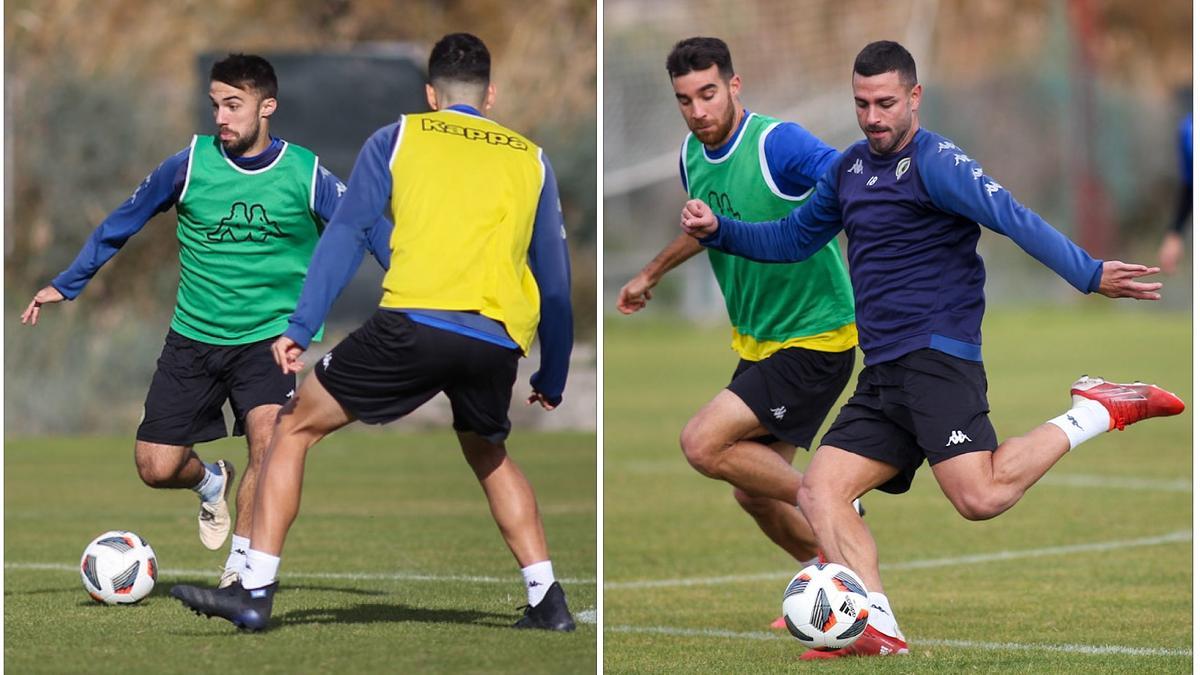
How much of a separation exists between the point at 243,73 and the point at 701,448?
7.83ft

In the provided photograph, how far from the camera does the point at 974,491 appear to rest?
22.2 ft

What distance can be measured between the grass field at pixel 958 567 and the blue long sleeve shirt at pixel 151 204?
2.14 metres

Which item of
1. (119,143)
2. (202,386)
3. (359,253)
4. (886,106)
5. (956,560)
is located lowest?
(956,560)

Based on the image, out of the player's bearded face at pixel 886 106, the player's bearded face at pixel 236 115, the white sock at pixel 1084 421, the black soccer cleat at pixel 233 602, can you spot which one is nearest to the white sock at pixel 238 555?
the black soccer cleat at pixel 233 602

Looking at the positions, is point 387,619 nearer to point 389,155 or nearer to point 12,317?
point 389,155

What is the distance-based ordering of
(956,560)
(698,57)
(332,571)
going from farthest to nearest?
(956,560) → (332,571) → (698,57)

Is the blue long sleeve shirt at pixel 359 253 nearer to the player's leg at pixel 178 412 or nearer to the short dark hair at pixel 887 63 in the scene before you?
the short dark hair at pixel 887 63

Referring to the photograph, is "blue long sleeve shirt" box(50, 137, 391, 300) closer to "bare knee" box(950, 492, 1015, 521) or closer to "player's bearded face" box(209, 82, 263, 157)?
"player's bearded face" box(209, 82, 263, 157)

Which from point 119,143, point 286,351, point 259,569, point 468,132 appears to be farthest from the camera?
point 119,143

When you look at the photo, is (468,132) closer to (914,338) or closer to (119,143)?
(914,338)

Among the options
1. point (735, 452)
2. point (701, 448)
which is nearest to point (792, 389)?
point (735, 452)

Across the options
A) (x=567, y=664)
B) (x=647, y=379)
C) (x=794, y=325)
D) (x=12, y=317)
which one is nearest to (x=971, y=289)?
(x=794, y=325)

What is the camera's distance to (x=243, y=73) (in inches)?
309

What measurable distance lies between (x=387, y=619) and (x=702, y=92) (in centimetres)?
245
